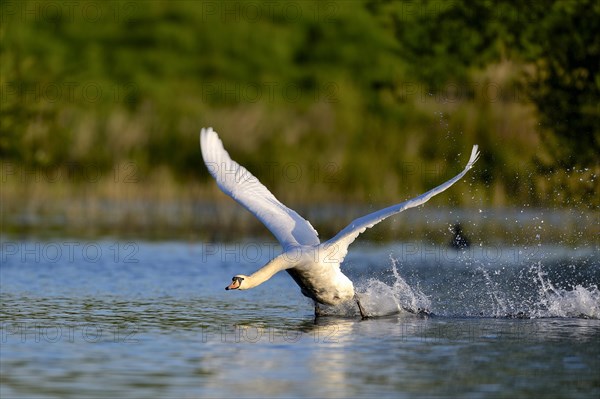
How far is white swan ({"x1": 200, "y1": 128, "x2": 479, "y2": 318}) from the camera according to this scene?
1567 cm

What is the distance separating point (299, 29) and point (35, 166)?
96.3 ft

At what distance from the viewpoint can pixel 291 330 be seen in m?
15.4

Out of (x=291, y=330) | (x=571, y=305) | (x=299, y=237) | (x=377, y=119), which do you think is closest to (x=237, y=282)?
(x=291, y=330)

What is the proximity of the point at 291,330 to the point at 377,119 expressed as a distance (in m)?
20.7

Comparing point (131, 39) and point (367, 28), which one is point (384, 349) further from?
point (131, 39)

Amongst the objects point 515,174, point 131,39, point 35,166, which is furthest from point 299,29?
point 515,174

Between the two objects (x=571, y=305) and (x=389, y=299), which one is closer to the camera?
(x=571, y=305)

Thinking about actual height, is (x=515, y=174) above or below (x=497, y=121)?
below

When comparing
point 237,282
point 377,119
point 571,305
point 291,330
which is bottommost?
point 291,330

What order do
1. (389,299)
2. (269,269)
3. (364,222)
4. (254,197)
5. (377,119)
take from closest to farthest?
(364,222) < (269,269) < (389,299) < (254,197) < (377,119)

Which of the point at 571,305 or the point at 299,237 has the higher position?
the point at 299,237

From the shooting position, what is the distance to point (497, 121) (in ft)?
110

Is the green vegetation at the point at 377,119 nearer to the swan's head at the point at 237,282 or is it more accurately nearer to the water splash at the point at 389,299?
the water splash at the point at 389,299

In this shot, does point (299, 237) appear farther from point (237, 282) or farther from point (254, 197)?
point (237, 282)
